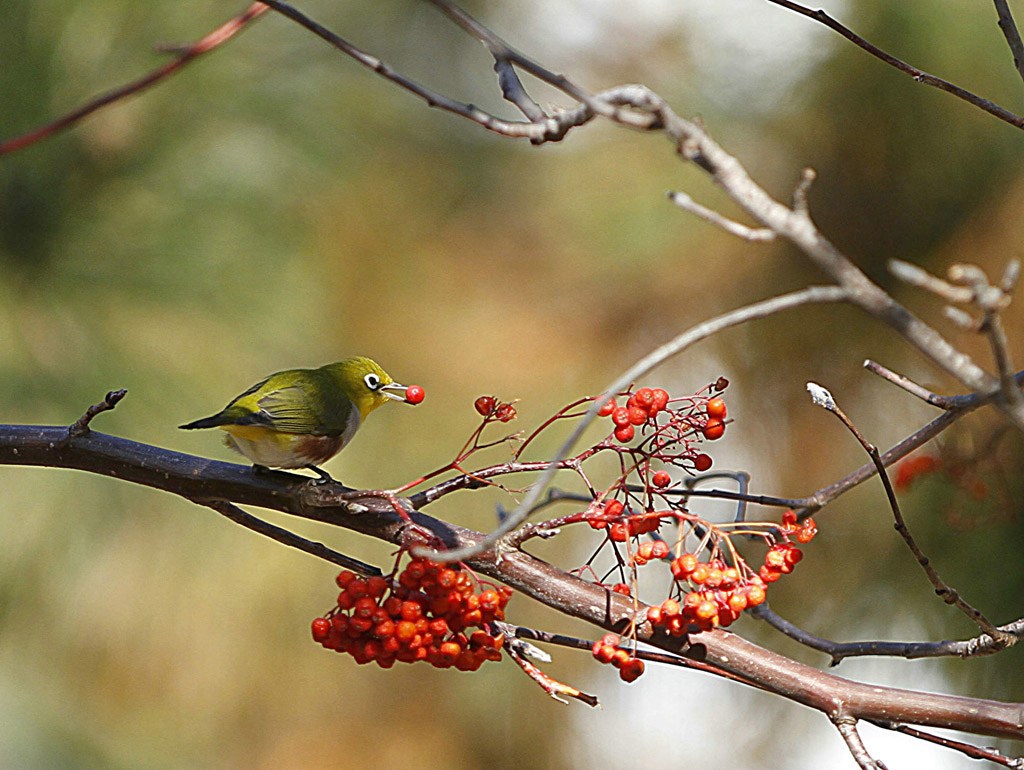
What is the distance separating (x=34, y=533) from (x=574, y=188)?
114cm

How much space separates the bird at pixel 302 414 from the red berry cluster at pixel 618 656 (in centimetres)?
24

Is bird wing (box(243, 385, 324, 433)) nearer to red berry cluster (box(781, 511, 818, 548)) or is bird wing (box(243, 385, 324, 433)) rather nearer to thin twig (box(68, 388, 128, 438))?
thin twig (box(68, 388, 128, 438))

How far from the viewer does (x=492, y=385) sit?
1726mm

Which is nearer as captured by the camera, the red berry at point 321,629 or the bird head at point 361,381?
the red berry at point 321,629

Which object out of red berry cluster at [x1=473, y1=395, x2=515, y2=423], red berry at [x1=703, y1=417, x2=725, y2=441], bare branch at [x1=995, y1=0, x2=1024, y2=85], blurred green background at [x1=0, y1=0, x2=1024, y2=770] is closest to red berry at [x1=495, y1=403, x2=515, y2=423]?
red berry cluster at [x1=473, y1=395, x2=515, y2=423]

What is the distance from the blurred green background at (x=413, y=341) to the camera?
1488mm

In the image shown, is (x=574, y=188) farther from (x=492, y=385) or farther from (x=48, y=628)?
(x=48, y=628)

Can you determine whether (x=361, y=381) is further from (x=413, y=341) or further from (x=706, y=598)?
(x=413, y=341)

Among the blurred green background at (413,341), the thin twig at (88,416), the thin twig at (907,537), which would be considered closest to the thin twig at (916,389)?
the thin twig at (907,537)

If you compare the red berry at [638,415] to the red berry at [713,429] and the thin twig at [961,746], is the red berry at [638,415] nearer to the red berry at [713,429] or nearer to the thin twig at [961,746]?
the red berry at [713,429]

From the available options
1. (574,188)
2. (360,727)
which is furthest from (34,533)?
(574,188)

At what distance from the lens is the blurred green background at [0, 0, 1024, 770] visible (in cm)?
149

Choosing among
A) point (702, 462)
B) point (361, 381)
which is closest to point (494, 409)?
point (702, 462)

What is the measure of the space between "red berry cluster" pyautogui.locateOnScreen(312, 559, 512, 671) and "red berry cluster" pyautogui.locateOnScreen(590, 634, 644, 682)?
0.06 metres
